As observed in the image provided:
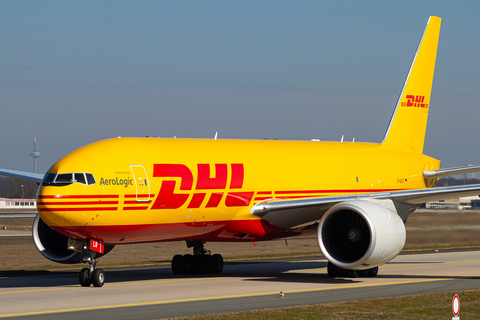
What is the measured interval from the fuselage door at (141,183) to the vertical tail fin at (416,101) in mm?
12029

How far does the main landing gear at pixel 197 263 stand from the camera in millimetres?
24672

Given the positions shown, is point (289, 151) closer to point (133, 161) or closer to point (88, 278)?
point (133, 161)

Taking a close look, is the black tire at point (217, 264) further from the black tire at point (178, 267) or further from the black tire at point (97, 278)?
the black tire at point (97, 278)

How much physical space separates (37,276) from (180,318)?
11100mm

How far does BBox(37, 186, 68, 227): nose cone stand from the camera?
1811 centimetres

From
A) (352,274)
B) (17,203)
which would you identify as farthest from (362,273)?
(17,203)

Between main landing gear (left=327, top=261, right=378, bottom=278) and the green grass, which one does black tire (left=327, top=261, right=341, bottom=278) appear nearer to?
main landing gear (left=327, top=261, right=378, bottom=278)

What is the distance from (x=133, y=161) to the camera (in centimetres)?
1983

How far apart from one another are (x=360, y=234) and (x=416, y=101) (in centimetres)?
1021

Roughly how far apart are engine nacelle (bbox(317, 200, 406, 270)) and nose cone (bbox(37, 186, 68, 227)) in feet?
23.9

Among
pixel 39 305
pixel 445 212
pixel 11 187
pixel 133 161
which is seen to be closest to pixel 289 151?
pixel 133 161

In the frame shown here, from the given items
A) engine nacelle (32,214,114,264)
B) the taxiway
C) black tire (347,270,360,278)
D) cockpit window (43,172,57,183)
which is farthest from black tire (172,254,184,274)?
cockpit window (43,172,57,183)

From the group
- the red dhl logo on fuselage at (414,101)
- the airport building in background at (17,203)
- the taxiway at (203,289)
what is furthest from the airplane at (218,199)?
the airport building in background at (17,203)

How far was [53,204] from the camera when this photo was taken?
18.1 meters
